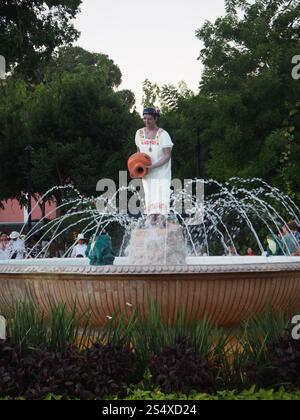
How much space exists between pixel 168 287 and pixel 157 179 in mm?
3165

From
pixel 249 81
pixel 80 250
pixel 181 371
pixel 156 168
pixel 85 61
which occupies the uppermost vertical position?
pixel 85 61

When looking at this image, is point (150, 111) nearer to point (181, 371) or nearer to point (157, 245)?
point (157, 245)

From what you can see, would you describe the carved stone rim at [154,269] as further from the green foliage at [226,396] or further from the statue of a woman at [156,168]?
the statue of a woman at [156,168]

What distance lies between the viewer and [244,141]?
85.3 feet

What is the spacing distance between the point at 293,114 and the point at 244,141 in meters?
1.80

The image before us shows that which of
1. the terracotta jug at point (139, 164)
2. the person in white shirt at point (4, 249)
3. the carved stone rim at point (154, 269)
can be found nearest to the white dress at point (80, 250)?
the person in white shirt at point (4, 249)

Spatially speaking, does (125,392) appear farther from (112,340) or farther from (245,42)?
(245,42)

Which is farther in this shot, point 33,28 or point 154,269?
point 33,28

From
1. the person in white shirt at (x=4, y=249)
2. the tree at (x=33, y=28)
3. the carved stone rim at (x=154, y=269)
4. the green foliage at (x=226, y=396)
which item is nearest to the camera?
the green foliage at (x=226, y=396)

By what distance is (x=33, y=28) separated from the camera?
80.6 feet

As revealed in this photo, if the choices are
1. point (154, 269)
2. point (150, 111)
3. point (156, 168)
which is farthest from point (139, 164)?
point (154, 269)

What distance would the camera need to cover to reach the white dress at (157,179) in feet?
35.1

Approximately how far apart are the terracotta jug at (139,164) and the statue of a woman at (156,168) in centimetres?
10

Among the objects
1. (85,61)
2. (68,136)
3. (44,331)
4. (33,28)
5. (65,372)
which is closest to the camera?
(65,372)
